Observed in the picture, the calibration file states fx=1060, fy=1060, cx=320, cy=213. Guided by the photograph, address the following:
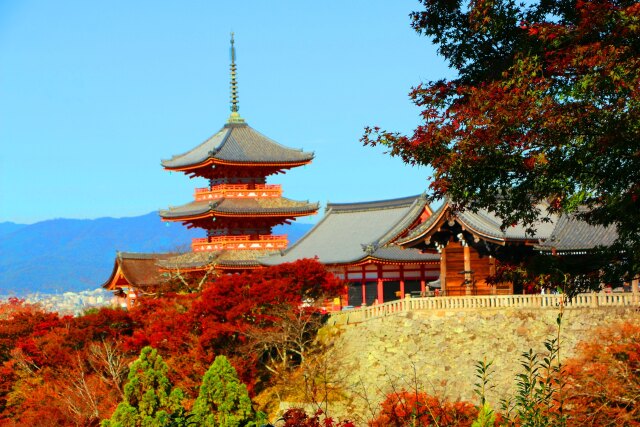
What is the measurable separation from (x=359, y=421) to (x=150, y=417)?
547cm

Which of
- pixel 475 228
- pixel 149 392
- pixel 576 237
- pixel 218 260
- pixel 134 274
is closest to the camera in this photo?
pixel 149 392

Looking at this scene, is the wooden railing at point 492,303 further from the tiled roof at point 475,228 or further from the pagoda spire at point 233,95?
the pagoda spire at point 233,95

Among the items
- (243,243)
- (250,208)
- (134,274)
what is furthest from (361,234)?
(134,274)

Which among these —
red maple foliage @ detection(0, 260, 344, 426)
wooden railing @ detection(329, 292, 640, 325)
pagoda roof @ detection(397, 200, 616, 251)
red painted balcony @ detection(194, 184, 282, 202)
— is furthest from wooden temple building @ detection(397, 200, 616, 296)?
red painted balcony @ detection(194, 184, 282, 202)

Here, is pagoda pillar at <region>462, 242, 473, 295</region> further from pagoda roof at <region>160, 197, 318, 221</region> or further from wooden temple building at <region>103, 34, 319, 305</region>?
pagoda roof at <region>160, 197, 318, 221</region>

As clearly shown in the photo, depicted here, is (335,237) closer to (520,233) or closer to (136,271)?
(520,233)

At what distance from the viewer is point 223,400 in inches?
1078

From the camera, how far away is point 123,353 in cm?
3431

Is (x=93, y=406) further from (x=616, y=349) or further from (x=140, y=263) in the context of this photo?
(x=140, y=263)

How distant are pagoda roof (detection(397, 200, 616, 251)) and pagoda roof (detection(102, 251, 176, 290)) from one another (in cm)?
2108

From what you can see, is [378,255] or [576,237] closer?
[576,237]

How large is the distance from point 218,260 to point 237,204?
3.10 meters

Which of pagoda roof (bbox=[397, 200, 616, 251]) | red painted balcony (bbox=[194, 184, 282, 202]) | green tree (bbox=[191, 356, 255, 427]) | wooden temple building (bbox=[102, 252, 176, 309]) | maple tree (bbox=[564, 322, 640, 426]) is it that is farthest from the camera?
wooden temple building (bbox=[102, 252, 176, 309])

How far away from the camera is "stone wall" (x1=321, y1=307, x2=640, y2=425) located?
2823 centimetres
